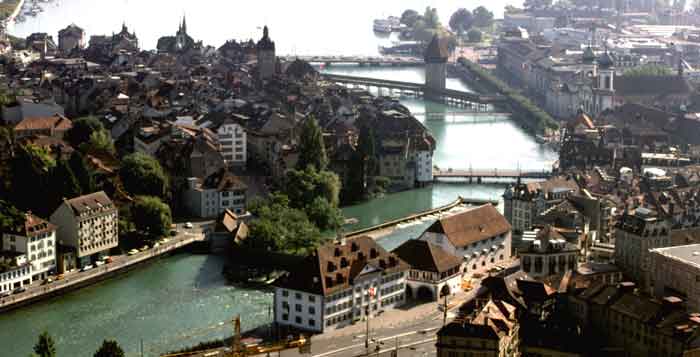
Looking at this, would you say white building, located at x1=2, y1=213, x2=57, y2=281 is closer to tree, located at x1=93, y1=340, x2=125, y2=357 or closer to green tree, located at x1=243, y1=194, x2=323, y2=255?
green tree, located at x1=243, y1=194, x2=323, y2=255

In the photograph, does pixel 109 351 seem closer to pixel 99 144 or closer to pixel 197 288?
pixel 197 288

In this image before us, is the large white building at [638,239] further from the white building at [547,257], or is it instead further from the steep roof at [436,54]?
the steep roof at [436,54]

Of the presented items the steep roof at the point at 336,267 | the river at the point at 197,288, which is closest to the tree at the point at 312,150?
the river at the point at 197,288

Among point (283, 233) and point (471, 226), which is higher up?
point (471, 226)

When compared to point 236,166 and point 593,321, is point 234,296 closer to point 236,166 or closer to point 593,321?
point 593,321

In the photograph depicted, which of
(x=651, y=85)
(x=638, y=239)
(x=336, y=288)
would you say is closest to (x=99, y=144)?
(x=336, y=288)
